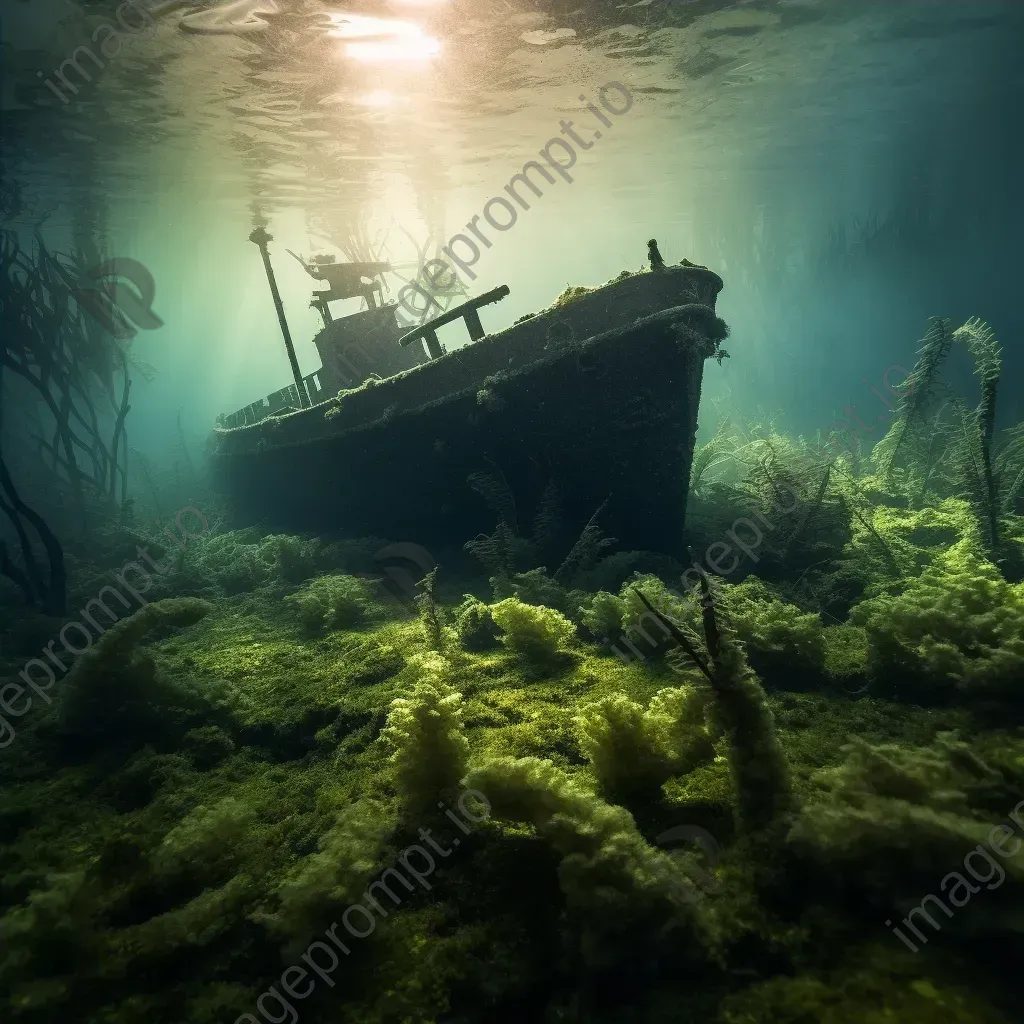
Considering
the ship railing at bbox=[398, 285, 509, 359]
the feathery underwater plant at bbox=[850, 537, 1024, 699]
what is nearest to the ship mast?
the ship railing at bbox=[398, 285, 509, 359]

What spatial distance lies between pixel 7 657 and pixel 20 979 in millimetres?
7029

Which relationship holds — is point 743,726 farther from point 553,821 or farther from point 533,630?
point 533,630

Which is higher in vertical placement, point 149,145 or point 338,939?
point 149,145

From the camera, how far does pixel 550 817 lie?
2.42 meters

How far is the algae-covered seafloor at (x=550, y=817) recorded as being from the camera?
6.54 feet

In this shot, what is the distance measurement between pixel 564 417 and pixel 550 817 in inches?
218

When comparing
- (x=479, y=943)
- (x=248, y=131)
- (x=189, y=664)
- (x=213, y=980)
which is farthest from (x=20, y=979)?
(x=248, y=131)

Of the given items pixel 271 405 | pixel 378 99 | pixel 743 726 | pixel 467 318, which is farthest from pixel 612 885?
pixel 378 99

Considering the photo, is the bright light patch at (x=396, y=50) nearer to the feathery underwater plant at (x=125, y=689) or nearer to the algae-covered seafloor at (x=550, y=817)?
the algae-covered seafloor at (x=550, y=817)

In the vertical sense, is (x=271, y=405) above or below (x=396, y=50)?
below

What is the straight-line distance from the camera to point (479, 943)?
2365mm

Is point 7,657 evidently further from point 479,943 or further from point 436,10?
point 436,10

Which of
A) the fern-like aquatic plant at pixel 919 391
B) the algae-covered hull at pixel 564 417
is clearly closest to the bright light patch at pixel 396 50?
the algae-covered hull at pixel 564 417

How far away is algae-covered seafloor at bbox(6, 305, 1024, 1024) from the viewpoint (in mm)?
1992
